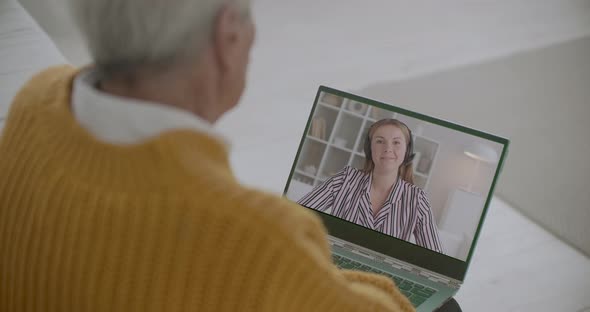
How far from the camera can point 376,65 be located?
2217 millimetres

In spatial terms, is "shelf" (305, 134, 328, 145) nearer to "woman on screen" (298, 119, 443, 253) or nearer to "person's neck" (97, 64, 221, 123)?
"woman on screen" (298, 119, 443, 253)

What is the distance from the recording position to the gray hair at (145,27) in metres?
0.57

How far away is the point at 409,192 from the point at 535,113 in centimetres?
116

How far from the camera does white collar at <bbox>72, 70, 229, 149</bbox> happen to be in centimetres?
61

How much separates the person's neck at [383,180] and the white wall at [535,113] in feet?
2.68

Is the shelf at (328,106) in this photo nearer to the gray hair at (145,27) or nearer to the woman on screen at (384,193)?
the woman on screen at (384,193)

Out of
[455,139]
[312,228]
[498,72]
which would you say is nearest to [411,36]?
[498,72]

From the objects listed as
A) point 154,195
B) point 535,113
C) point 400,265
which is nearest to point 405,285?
point 400,265

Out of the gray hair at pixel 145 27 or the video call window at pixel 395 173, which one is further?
the video call window at pixel 395 173

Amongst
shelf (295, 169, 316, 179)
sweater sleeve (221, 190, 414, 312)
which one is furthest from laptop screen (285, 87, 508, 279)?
sweater sleeve (221, 190, 414, 312)

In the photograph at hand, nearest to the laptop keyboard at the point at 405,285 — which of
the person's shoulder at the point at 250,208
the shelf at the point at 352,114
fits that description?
the shelf at the point at 352,114

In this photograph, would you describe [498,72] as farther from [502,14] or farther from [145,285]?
[145,285]

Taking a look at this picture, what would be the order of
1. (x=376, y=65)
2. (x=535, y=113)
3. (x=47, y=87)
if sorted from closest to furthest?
1. (x=47, y=87)
2. (x=535, y=113)
3. (x=376, y=65)

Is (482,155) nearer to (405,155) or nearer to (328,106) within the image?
(405,155)
